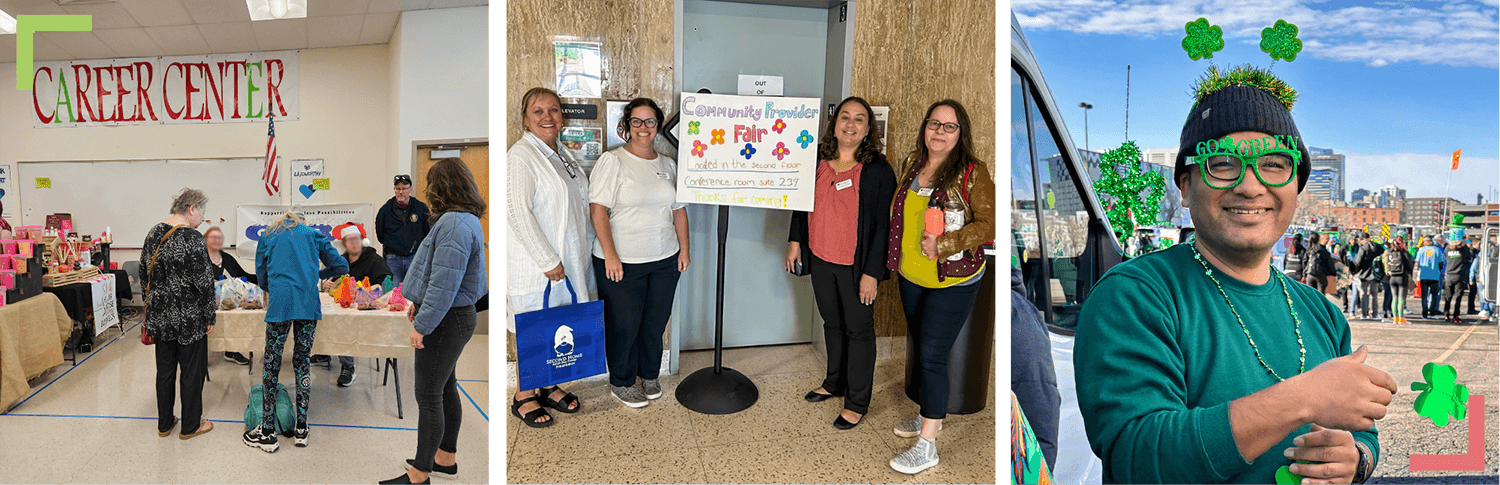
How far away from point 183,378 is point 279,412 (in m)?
0.26

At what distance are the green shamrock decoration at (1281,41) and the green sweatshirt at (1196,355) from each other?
1.72 feet

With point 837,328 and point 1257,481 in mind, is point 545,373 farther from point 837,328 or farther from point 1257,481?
point 1257,481

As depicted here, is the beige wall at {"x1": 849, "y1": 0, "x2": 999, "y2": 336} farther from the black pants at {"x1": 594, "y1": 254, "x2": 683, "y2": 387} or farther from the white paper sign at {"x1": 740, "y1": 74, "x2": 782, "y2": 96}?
the black pants at {"x1": 594, "y1": 254, "x2": 683, "y2": 387}

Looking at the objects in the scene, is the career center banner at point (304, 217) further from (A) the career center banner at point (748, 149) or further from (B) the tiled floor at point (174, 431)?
(A) the career center banner at point (748, 149)

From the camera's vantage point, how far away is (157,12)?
1.67 metres

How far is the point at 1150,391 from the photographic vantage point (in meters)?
1.58

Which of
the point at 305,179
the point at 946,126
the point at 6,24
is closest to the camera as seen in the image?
the point at 6,24

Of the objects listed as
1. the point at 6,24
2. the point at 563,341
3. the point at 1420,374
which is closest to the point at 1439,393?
the point at 1420,374

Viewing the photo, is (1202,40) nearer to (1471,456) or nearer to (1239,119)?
(1239,119)

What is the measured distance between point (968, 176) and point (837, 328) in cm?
75

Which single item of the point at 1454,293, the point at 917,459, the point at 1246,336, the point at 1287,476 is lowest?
the point at 917,459

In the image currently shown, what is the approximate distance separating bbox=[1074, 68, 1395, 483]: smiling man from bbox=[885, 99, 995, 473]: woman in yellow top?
2.14 ft

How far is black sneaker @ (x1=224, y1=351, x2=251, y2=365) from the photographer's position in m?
1.77

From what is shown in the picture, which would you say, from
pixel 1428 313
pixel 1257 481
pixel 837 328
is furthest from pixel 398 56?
pixel 1428 313
